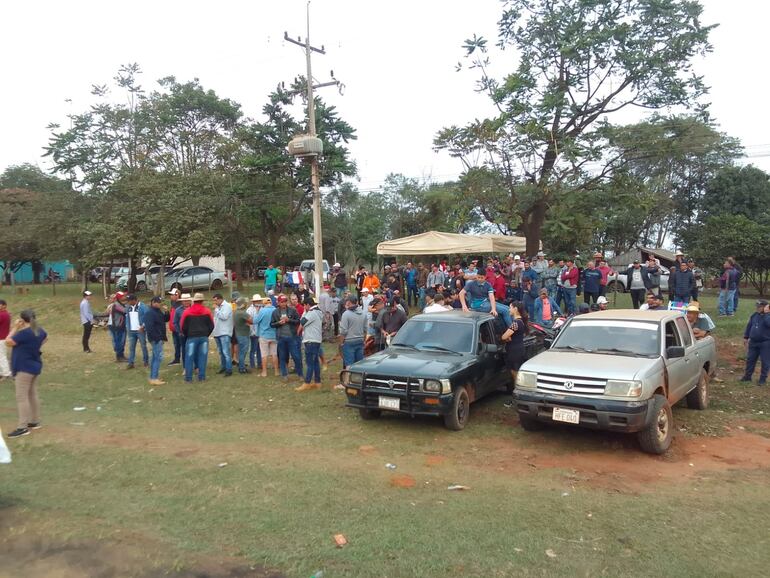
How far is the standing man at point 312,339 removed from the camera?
975 cm

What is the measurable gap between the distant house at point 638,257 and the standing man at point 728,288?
2417cm

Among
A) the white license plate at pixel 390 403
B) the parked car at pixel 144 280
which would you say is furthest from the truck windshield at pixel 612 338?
the parked car at pixel 144 280

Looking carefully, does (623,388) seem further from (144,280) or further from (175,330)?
(144,280)

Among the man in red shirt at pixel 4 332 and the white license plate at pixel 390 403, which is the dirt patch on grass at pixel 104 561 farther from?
the man in red shirt at pixel 4 332

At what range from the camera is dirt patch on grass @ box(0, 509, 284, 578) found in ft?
12.8

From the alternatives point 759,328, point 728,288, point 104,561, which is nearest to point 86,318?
point 104,561

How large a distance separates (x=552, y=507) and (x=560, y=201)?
483 inches

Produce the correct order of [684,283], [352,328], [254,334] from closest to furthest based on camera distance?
[352,328]
[254,334]
[684,283]

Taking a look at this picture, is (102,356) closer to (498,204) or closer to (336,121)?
(498,204)

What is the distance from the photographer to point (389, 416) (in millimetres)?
8078

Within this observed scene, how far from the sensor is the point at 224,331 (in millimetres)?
11172

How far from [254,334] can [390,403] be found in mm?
5120

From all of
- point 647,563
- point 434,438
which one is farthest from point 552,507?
point 434,438

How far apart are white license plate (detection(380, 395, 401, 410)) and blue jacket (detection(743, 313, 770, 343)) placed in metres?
6.41
